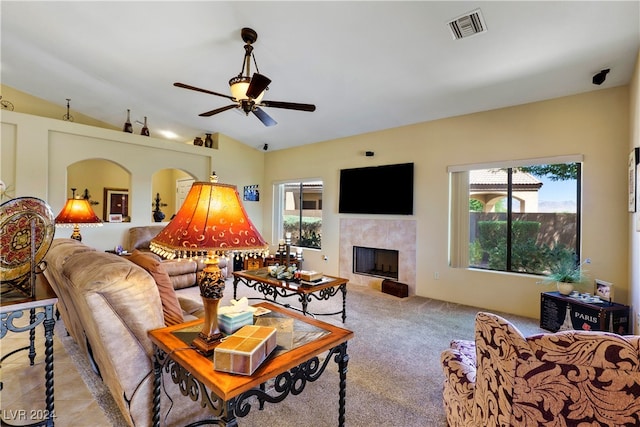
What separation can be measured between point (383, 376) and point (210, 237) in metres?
1.93

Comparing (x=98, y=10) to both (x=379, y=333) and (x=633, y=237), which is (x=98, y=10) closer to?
(x=379, y=333)

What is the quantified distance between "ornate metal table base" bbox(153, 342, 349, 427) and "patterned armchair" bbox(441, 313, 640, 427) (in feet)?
2.32

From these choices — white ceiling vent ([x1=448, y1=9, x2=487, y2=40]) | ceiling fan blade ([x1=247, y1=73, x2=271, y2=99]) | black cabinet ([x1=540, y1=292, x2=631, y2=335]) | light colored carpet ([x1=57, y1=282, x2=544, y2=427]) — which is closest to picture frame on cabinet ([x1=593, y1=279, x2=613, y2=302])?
black cabinet ([x1=540, y1=292, x2=631, y2=335])

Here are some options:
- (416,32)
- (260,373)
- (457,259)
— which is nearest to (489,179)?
(457,259)

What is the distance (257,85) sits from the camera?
258 cm

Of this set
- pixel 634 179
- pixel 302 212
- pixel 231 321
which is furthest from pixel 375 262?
pixel 231 321

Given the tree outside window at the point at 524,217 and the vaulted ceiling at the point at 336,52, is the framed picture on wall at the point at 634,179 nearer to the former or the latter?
the tree outside window at the point at 524,217

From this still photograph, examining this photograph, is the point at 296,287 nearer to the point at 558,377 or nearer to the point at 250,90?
the point at 250,90

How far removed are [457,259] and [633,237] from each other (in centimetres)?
191

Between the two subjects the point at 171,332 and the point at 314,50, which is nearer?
the point at 171,332

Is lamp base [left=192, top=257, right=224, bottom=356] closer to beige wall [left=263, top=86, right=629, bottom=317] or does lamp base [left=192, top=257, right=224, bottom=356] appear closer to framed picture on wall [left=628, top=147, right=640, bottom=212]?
framed picture on wall [left=628, top=147, right=640, bottom=212]

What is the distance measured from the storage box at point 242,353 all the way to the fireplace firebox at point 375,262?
4.24 meters

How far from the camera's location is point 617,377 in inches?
34.0

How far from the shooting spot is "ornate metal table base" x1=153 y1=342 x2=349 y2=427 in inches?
44.1
